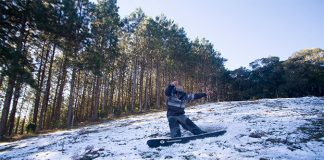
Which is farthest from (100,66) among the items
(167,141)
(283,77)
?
(283,77)

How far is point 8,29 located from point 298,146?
58.4ft

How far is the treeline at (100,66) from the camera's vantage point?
2008cm

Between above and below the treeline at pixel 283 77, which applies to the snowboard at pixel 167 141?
below

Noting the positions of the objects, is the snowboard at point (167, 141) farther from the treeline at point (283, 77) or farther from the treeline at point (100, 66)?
the treeline at point (283, 77)

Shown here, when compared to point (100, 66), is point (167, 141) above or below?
below

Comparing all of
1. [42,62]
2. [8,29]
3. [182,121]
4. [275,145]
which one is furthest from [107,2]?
[275,145]

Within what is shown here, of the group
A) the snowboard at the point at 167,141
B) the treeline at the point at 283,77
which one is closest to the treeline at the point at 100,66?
the treeline at the point at 283,77

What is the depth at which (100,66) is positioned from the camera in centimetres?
2764

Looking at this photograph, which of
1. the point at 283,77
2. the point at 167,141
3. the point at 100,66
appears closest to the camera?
the point at 167,141

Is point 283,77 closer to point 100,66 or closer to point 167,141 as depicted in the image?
point 100,66

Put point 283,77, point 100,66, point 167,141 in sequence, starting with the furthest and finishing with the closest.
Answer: point 283,77, point 100,66, point 167,141

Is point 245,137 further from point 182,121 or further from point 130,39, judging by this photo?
point 130,39

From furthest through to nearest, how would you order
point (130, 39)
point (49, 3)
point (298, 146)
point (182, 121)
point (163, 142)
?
1. point (130, 39)
2. point (49, 3)
3. point (182, 121)
4. point (163, 142)
5. point (298, 146)

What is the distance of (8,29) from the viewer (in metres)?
16.8
